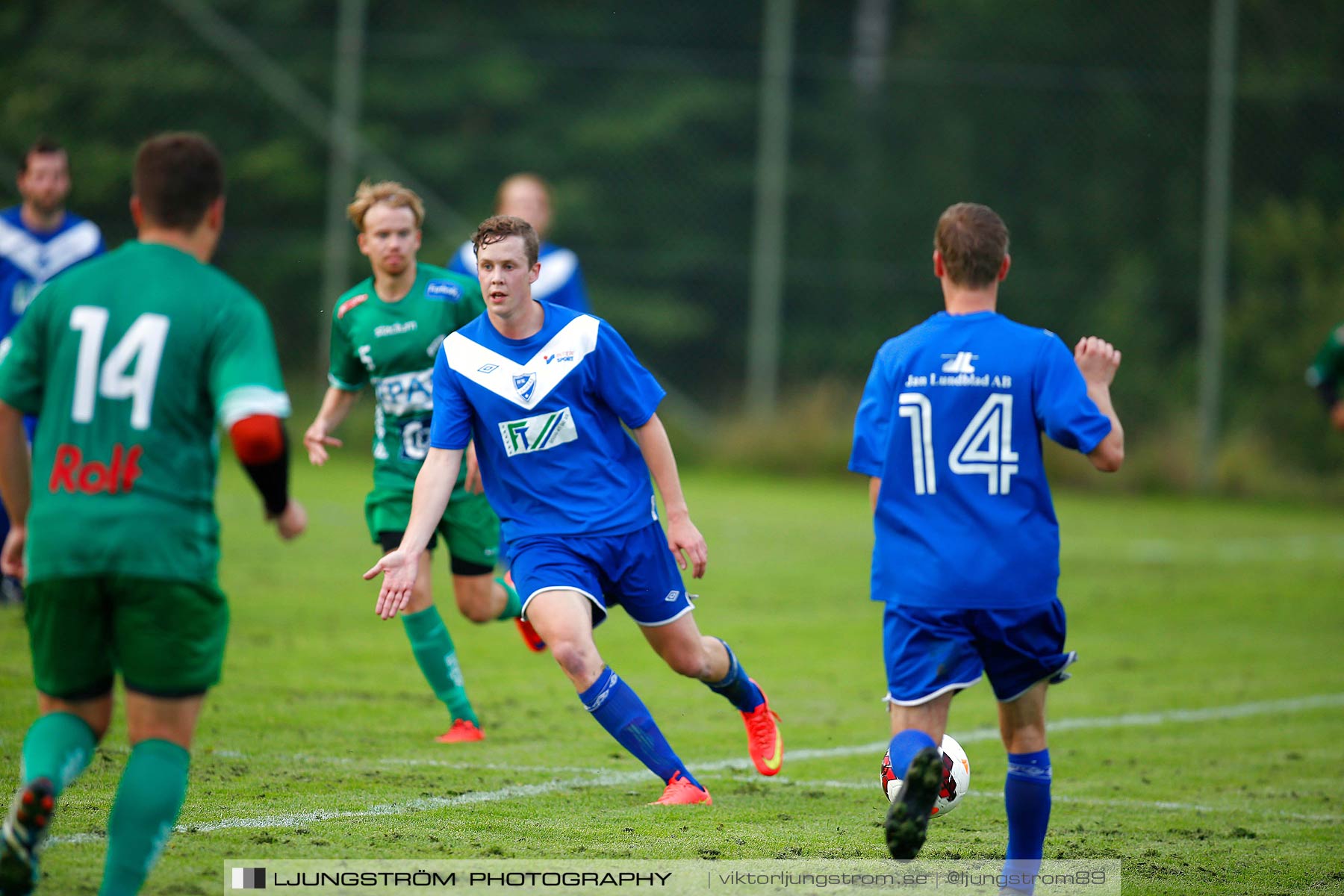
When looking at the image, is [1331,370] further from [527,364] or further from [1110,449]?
[527,364]

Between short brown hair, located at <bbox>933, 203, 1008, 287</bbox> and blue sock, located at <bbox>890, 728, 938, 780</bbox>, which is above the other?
short brown hair, located at <bbox>933, 203, 1008, 287</bbox>

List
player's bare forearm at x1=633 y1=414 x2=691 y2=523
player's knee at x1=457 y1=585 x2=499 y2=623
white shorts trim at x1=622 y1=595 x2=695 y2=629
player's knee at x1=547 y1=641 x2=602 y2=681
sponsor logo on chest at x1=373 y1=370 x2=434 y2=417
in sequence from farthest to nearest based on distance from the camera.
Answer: player's knee at x1=457 y1=585 x2=499 y2=623 → sponsor logo on chest at x1=373 y1=370 x2=434 y2=417 → white shorts trim at x1=622 y1=595 x2=695 y2=629 → player's bare forearm at x1=633 y1=414 x2=691 y2=523 → player's knee at x1=547 y1=641 x2=602 y2=681

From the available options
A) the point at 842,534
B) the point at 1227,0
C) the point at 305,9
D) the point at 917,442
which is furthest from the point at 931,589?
the point at 305,9

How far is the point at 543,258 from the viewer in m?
9.19

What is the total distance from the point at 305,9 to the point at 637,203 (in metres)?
5.22

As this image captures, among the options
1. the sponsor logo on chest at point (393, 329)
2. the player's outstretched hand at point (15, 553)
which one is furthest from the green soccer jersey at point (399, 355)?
the player's outstretched hand at point (15, 553)

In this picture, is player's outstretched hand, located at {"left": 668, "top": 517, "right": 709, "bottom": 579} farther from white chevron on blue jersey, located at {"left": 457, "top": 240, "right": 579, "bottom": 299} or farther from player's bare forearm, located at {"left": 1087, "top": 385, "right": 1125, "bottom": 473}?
white chevron on blue jersey, located at {"left": 457, "top": 240, "right": 579, "bottom": 299}

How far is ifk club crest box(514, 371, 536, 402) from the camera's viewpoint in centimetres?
529

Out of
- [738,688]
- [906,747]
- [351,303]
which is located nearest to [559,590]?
[738,688]

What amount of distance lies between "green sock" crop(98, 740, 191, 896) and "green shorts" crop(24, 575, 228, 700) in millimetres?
161

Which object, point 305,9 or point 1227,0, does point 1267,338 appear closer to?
point 1227,0

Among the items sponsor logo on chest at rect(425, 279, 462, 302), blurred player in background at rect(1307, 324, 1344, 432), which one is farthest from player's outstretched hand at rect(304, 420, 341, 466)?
blurred player in background at rect(1307, 324, 1344, 432)

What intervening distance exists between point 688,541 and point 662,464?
0.96 ft

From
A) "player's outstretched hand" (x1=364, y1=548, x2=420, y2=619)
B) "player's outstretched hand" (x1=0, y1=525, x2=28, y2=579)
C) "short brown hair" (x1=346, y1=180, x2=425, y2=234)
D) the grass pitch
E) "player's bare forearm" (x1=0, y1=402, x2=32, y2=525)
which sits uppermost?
"short brown hair" (x1=346, y1=180, x2=425, y2=234)
